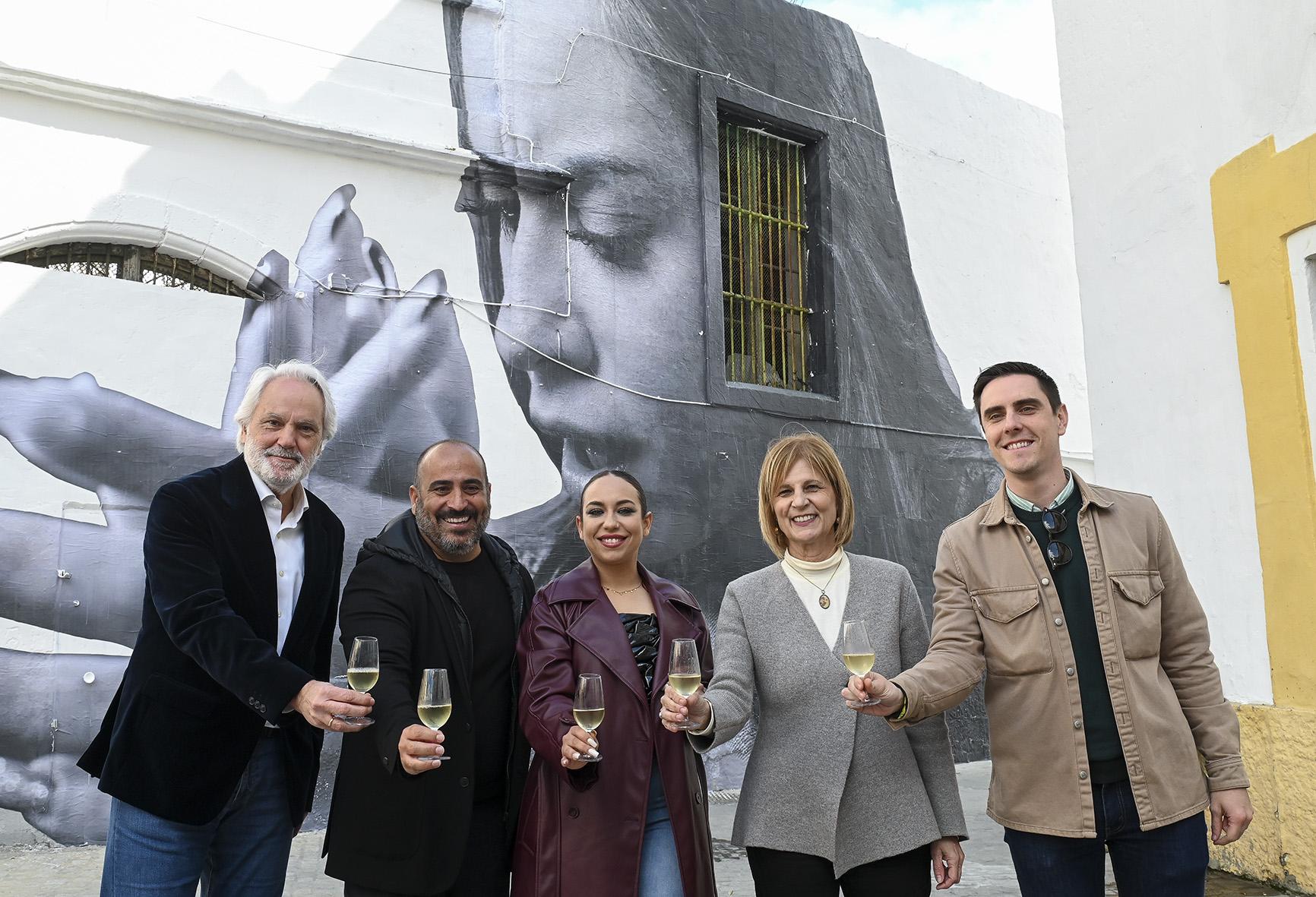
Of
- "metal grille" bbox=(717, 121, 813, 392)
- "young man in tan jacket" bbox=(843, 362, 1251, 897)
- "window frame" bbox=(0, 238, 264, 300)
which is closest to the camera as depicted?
"young man in tan jacket" bbox=(843, 362, 1251, 897)

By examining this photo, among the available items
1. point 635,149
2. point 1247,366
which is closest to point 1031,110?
point 635,149

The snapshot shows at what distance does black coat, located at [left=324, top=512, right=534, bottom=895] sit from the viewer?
2.84 m

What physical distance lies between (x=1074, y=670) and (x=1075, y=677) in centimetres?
2

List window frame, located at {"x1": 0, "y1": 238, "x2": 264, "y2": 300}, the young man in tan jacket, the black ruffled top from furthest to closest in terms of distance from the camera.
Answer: window frame, located at {"x1": 0, "y1": 238, "x2": 264, "y2": 300} < the black ruffled top < the young man in tan jacket

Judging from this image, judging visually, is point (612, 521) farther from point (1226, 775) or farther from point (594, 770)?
point (1226, 775)

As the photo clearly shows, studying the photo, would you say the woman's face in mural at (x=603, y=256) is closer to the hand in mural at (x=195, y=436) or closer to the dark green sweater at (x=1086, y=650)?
the hand in mural at (x=195, y=436)

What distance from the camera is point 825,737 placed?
2.85 meters

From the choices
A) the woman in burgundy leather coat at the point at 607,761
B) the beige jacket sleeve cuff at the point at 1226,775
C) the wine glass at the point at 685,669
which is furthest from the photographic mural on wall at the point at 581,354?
the beige jacket sleeve cuff at the point at 1226,775

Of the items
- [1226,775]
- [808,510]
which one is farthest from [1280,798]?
[808,510]

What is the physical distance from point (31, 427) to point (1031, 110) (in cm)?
1010

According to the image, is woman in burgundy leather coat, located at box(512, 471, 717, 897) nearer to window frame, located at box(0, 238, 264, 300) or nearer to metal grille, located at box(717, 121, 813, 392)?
window frame, located at box(0, 238, 264, 300)

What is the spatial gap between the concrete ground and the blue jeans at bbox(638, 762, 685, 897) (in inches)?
106

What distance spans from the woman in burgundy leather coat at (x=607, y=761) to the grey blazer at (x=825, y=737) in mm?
170

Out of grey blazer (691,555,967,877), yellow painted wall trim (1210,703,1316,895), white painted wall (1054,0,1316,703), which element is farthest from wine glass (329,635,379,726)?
white painted wall (1054,0,1316,703)
